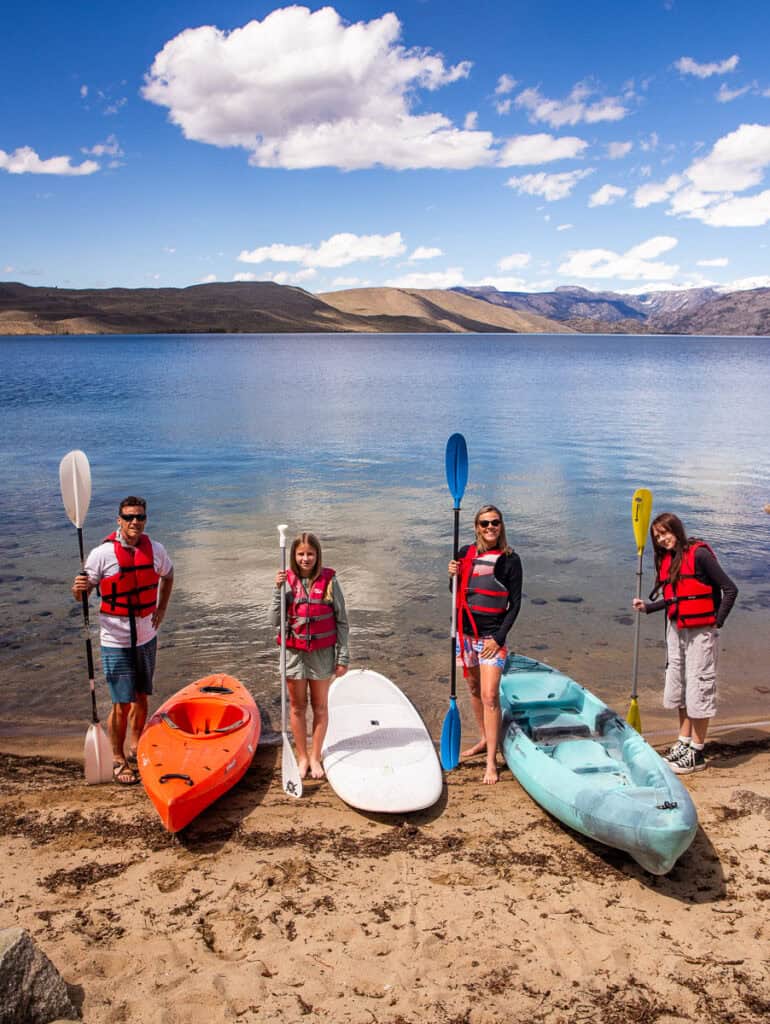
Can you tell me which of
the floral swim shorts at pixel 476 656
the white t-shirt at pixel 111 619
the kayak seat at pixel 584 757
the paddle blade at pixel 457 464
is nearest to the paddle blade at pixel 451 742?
the floral swim shorts at pixel 476 656

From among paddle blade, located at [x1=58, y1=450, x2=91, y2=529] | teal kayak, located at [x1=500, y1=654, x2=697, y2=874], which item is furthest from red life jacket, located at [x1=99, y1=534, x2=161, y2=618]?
teal kayak, located at [x1=500, y1=654, x2=697, y2=874]

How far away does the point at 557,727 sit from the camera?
21.3 feet

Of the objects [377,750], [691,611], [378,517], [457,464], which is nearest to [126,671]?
[377,750]

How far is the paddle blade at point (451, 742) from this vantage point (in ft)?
21.2

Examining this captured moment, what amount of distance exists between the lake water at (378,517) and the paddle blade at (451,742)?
143 cm

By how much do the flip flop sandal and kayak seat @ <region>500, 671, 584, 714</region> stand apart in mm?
3204

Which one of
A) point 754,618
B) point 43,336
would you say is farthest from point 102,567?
point 43,336

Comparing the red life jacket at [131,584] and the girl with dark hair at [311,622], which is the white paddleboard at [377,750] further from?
the red life jacket at [131,584]

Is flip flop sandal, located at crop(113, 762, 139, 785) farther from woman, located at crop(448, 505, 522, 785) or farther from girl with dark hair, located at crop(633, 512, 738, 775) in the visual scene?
girl with dark hair, located at crop(633, 512, 738, 775)

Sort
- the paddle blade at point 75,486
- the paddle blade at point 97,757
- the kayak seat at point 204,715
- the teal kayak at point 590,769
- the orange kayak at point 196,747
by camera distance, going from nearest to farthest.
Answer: the teal kayak at point 590,769
the orange kayak at point 196,747
the paddle blade at point 97,757
the kayak seat at point 204,715
the paddle blade at point 75,486

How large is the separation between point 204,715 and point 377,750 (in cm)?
160

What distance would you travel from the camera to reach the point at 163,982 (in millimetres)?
3951

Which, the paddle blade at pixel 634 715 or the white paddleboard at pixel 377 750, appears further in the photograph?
the paddle blade at pixel 634 715

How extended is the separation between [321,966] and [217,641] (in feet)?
20.2
